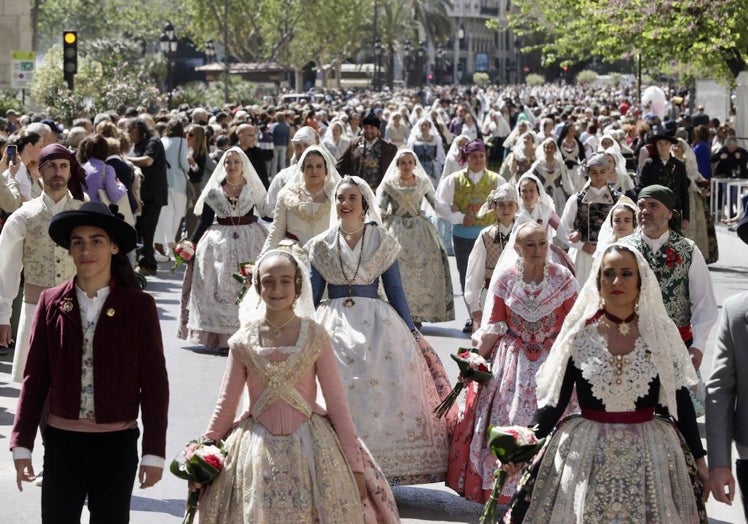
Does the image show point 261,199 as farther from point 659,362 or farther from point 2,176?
point 659,362

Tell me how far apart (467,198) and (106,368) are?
919 centimetres

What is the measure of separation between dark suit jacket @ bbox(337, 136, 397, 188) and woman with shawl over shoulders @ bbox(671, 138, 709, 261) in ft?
11.5

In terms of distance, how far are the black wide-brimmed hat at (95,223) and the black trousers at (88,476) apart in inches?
28.7

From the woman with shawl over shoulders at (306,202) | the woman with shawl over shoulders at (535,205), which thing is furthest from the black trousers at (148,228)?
the woman with shawl over shoulders at (535,205)

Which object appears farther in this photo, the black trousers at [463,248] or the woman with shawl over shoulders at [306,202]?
the black trousers at [463,248]

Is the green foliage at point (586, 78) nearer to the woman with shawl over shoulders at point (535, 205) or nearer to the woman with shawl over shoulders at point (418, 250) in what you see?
the woman with shawl over shoulders at point (418, 250)

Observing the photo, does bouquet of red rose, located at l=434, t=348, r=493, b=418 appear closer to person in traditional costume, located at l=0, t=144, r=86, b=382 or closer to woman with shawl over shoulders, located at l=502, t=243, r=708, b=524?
woman with shawl over shoulders, located at l=502, t=243, r=708, b=524

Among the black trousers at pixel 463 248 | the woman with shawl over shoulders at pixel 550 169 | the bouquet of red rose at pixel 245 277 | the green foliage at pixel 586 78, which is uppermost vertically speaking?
the green foliage at pixel 586 78

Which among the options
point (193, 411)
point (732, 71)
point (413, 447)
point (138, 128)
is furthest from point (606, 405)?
point (732, 71)

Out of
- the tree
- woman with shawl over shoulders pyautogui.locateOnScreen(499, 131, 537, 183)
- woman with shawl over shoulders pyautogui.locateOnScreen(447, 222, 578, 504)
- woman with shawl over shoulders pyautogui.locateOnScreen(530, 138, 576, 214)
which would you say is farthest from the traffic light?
woman with shawl over shoulders pyautogui.locateOnScreen(447, 222, 578, 504)

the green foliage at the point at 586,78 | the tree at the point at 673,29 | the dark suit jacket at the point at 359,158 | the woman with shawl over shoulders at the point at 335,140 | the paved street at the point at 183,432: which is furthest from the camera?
the green foliage at the point at 586,78

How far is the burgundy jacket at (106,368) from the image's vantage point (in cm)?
617

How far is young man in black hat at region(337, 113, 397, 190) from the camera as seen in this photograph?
18.5m

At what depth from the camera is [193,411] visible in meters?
11.4
